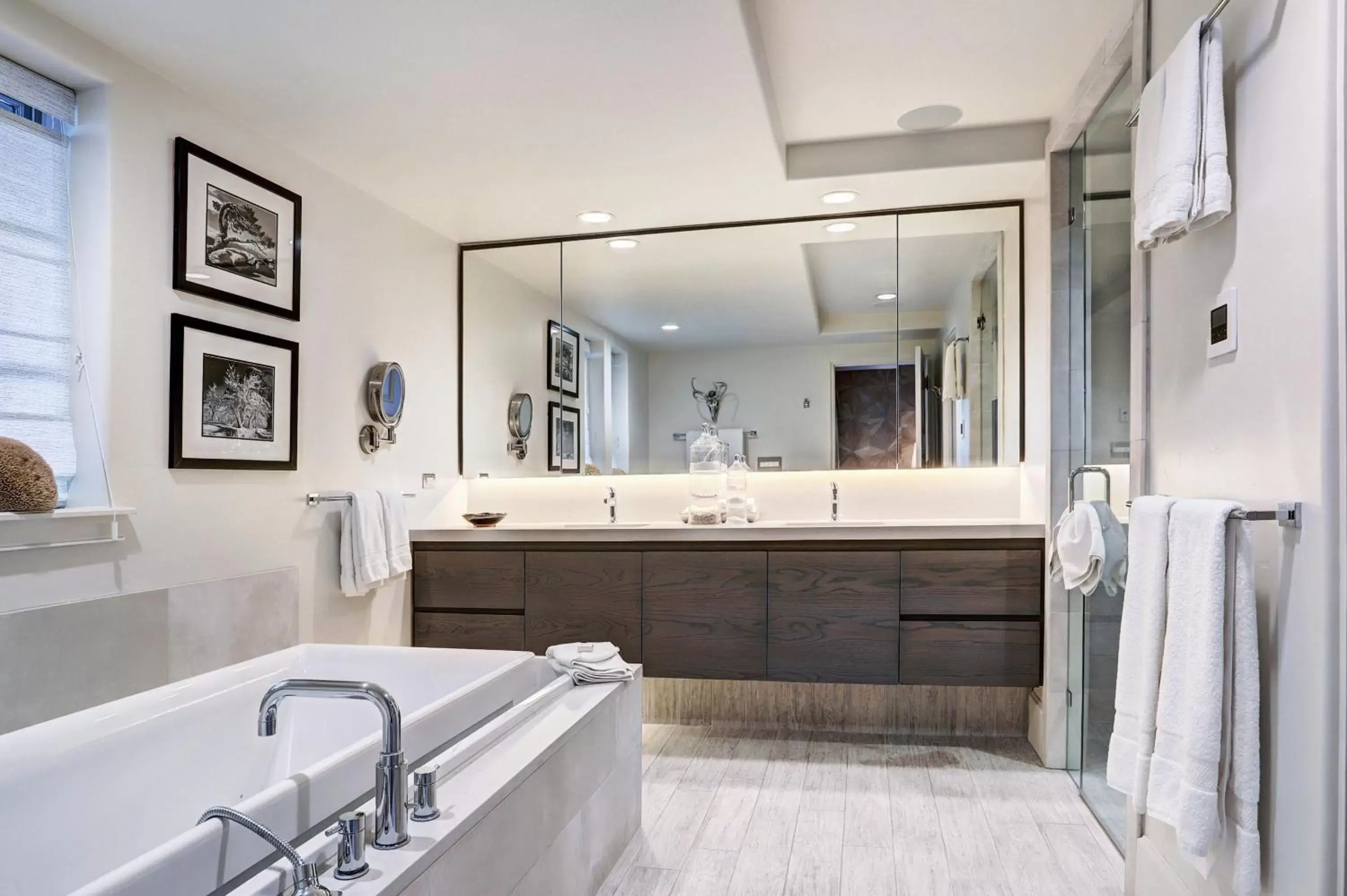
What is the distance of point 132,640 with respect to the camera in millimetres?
2076

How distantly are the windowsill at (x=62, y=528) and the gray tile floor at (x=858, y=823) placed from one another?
5.03ft

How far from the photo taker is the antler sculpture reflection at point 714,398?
3686 millimetres

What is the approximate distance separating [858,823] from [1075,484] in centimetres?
126

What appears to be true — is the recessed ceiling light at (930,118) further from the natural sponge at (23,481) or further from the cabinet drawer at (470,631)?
the natural sponge at (23,481)

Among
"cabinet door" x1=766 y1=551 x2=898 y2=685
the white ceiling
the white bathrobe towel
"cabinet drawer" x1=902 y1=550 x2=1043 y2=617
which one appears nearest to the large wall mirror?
the white ceiling

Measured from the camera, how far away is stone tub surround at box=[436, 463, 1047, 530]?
344 cm

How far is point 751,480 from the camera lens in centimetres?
366

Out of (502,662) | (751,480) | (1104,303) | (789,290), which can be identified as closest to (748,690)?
(751,480)

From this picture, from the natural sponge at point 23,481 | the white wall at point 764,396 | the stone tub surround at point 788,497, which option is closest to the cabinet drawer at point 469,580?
the stone tub surround at point 788,497

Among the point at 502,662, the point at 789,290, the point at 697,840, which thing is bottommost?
the point at 697,840

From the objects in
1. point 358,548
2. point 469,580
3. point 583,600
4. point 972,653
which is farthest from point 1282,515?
point 469,580

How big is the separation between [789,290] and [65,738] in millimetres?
2939

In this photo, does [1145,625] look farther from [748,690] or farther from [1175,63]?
[748,690]

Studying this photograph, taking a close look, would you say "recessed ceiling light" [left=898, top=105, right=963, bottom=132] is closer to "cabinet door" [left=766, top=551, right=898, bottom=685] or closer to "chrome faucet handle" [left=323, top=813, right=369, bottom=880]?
"cabinet door" [left=766, top=551, right=898, bottom=685]
